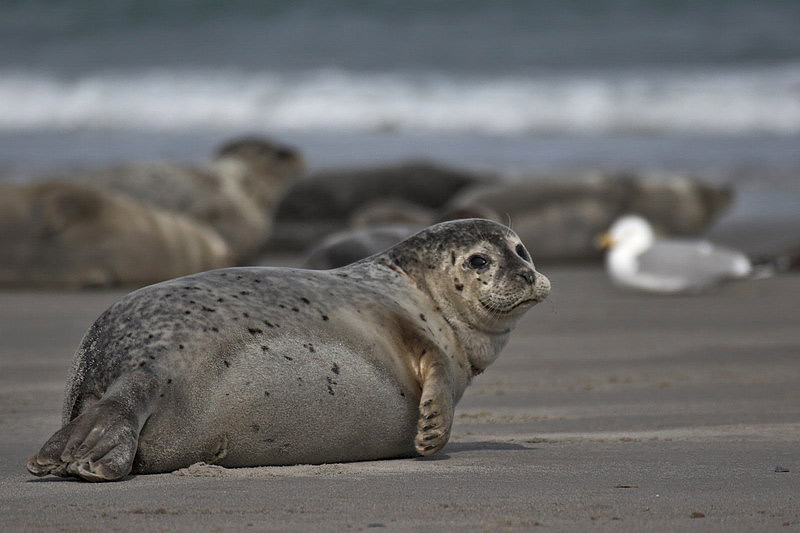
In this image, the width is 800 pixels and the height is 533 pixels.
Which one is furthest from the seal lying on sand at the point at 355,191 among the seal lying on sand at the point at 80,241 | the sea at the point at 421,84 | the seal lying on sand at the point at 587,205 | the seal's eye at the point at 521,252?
the seal's eye at the point at 521,252

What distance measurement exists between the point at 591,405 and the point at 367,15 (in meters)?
25.9

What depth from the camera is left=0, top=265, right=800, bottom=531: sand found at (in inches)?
104

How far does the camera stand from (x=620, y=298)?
8.09m

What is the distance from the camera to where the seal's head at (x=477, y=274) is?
3775mm

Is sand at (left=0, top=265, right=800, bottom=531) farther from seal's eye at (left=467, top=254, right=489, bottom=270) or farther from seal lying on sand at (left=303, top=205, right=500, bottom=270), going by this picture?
seal lying on sand at (left=303, top=205, right=500, bottom=270)

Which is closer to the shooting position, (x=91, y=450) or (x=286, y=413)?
(x=91, y=450)

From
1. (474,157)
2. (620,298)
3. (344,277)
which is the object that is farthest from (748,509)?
(474,157)

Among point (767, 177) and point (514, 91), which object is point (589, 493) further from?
point (514, 91)

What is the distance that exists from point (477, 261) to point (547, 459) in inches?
26.8

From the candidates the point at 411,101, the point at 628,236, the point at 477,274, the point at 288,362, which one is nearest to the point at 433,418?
the point at 288,362

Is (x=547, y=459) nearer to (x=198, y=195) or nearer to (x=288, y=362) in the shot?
(x=288, y=362)

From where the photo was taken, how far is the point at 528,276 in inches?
148

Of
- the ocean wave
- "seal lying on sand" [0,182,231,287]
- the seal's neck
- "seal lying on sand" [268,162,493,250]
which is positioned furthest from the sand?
the ocean wave

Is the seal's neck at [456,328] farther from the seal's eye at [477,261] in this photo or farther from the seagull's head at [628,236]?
the seagull's head at [628,236]
